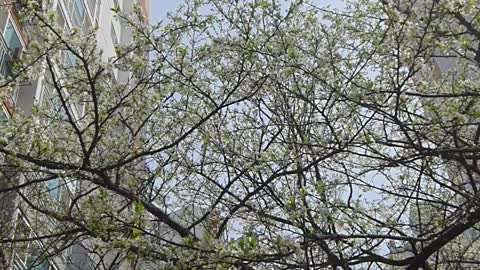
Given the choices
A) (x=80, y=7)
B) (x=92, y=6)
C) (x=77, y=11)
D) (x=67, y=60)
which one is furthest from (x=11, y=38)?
(x=92, y=6)

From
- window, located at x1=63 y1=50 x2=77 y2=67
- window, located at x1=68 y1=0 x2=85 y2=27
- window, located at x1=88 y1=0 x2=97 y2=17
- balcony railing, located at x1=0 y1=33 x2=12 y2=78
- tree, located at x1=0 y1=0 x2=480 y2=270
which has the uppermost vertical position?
window, located at x1=88 y1=0 x2=97 y2=17

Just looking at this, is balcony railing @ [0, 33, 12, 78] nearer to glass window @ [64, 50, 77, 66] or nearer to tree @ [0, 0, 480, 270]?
glass window @ [64, 50, 77, 66]

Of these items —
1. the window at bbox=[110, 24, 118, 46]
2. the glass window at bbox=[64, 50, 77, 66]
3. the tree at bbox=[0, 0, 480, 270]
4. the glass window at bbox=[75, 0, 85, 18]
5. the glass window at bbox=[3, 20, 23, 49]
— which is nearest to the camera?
the tree at bbox=[0, 0, 480, 270]

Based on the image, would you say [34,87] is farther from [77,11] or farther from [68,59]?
[77,11]

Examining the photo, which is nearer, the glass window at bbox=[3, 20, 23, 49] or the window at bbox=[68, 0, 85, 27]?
the glass window at bbox=[3, 20, 23, 49]

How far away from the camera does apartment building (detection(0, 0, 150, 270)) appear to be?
7.30m

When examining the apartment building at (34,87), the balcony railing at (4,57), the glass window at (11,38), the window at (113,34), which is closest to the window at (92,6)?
the apartment building at (34,87)

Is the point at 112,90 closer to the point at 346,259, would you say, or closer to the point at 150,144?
the point at 150,144

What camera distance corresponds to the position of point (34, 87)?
41.2 ft

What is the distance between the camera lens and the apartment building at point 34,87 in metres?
7.30

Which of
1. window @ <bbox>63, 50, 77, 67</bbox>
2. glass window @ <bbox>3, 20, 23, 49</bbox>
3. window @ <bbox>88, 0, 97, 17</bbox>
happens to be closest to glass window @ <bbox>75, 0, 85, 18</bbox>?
window @ <bbox>88, 0, 97, 17</bbox>

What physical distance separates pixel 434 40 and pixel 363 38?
884mm

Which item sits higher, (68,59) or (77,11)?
(77,11)

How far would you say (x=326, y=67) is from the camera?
20.3 feet
